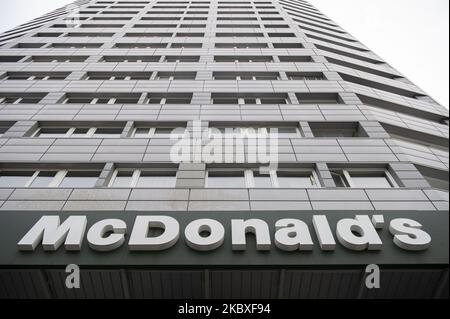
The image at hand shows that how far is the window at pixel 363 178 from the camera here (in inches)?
451

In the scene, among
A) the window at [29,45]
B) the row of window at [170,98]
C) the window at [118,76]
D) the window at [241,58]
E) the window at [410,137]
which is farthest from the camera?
the window at [29,45]

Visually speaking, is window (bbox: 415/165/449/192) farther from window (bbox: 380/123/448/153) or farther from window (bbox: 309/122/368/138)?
window (bbox: 309/122/368/138)

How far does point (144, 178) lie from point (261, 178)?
15.3 feet

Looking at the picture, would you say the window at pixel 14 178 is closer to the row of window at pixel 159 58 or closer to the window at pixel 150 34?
the row of window at pixel 159 58

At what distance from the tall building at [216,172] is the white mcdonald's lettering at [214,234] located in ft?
0.14

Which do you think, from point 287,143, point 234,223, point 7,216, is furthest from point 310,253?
point 7,216

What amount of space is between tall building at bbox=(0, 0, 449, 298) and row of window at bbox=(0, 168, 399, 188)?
0.23 ft

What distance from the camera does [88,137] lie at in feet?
44.8

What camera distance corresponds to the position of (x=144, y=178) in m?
11.9

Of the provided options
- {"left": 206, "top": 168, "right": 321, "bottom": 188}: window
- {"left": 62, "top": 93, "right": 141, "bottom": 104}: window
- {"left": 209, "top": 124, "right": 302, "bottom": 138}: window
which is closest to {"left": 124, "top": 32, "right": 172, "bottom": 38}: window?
{"left": 62, "top": 93, "right": 141, "bottom": 104}: window

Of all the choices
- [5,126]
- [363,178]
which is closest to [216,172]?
[363,178]

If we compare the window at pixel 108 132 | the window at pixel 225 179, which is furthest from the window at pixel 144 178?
the window at pixel 108 132

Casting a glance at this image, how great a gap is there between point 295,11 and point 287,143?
90.3 ft

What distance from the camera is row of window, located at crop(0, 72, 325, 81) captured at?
1905cm
